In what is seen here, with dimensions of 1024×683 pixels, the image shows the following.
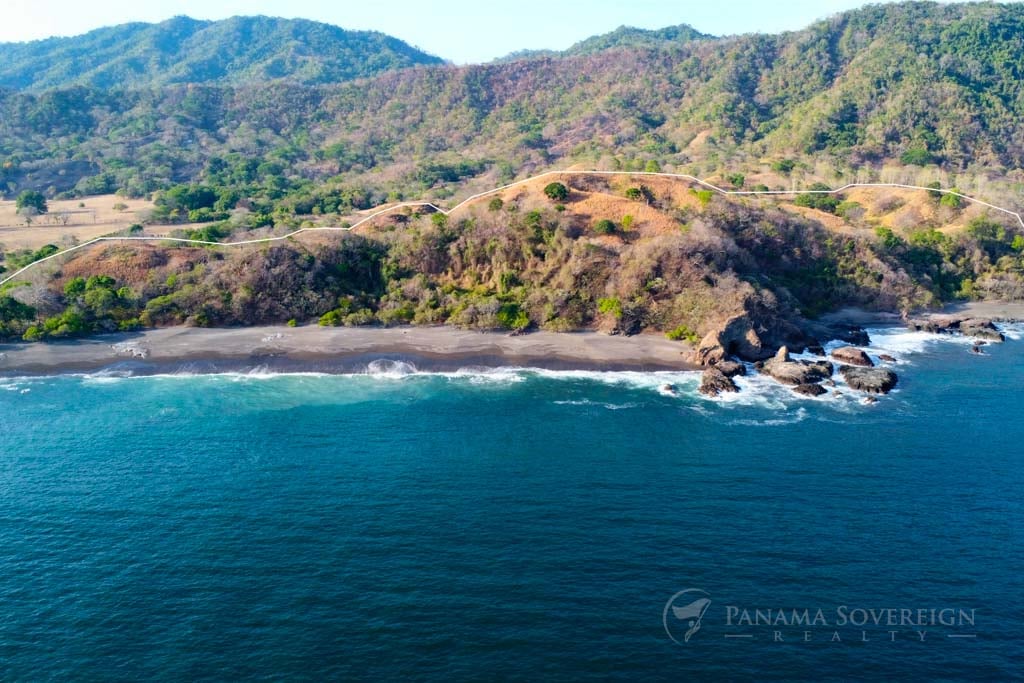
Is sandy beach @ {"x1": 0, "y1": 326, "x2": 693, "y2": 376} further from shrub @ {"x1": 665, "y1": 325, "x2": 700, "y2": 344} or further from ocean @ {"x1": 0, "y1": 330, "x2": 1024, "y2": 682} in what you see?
ocean @ {"x1": 0, "y1": 330, "x2": 1024, "y2": 682}

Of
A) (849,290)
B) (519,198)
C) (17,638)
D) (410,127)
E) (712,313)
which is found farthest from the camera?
(410,127)

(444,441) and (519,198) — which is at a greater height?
(519,198)

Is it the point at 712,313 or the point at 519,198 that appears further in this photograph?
the point at 519,198

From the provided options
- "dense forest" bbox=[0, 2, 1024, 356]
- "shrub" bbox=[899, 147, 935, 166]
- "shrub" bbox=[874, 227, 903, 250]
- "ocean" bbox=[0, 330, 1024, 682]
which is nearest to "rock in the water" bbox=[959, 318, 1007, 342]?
"dense forest" bbox=[0, 2, 1024, 356]

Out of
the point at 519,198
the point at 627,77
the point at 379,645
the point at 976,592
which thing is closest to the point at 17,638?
the point at 379,645

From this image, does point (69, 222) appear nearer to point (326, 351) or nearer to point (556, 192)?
point (326, 351)

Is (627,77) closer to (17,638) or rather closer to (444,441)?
(444,441)

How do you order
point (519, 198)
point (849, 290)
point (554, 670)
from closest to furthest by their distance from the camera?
point (554, 670) → point (849, 290) → point (519, 198)
